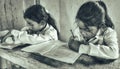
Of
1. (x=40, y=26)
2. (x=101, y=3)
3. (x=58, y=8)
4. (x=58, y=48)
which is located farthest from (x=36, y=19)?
(x=101, y=3)

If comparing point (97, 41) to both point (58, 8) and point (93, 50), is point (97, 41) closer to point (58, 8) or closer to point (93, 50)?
point (93, 50)

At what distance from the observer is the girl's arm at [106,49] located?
3.96 ft

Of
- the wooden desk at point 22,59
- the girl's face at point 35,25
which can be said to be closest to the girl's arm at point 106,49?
the wooden desk at point 22,59

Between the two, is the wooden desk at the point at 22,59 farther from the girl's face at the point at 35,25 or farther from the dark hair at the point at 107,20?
the dark hair at the point at 107,20

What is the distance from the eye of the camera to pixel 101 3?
4.33ft

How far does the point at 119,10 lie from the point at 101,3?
4.3 inches

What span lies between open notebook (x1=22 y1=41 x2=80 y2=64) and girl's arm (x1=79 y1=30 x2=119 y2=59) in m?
0.06

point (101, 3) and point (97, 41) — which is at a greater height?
point (101, 3)

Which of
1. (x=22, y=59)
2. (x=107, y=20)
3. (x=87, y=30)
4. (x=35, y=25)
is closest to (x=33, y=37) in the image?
(x=35, y=25)

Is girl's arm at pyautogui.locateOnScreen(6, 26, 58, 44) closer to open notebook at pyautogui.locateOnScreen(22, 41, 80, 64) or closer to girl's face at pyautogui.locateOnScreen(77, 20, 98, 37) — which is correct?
open notebook at pyautogui.locateOnScreen(22, 41, 80, 64)

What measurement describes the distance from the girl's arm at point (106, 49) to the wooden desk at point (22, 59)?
24 centimetres

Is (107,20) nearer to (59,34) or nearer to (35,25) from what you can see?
(59,34)

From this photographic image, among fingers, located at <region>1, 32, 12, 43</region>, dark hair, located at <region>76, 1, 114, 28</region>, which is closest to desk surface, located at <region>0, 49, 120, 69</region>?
fingers, located at <region>1, 32, 12, 43</region>

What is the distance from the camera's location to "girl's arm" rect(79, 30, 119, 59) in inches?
47.5
